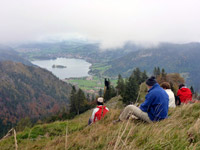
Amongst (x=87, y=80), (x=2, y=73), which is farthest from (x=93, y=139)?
(x=2, y=73)

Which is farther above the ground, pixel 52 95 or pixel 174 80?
pixel 174 80

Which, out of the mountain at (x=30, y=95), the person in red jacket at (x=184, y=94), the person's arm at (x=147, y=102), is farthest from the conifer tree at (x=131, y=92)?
the mountain at (x=30, y=95)

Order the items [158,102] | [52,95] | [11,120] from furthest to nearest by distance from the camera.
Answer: [52,95]
[11,120]
[158,102]

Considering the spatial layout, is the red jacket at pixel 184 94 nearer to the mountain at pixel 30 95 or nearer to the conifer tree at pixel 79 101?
the conifer tree at pixel 79 101

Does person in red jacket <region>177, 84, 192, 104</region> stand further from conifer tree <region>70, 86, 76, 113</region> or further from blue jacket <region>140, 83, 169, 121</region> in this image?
conifer tree <region>70, 86, 76, 113</region>

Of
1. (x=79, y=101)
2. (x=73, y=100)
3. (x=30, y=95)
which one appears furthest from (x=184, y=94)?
(x=30, y=95)

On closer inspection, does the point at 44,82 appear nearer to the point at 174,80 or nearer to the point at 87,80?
the point at 87,80

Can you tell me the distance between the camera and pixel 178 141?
2.33m

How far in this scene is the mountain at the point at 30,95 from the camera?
405 ft

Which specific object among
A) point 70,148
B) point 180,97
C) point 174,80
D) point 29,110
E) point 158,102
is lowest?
point 29,110

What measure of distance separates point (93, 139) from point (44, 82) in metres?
199

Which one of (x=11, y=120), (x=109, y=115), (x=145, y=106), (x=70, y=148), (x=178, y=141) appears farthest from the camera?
(x=11, y=120)

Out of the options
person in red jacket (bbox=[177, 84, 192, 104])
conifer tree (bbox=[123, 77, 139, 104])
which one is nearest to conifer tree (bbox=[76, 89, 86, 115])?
conifer tree (bbox=[123, 77, 139, 104])

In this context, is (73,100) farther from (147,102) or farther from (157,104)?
(157,104)
